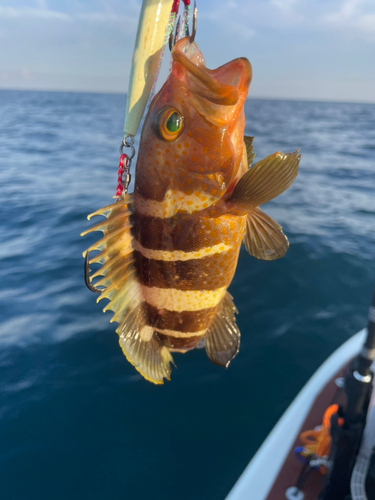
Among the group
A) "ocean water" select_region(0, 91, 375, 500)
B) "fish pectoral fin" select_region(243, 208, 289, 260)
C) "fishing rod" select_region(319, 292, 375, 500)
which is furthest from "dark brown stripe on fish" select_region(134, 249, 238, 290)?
"ocean water" select_region(0, 91, 375, 500)

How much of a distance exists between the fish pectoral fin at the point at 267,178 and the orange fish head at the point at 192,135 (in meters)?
0.14

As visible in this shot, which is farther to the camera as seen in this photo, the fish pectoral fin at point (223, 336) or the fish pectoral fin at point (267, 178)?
the fish pectoral fin at point (223, 336)

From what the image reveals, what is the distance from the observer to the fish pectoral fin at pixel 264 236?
1910 mm

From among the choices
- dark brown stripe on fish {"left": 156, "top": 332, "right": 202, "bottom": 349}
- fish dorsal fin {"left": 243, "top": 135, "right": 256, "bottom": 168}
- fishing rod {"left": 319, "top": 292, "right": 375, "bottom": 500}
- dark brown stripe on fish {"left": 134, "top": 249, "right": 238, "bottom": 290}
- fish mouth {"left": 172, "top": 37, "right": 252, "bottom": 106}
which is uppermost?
fish mouth {"left": 172, "top": 37, "right": 252, "bottom": 106}

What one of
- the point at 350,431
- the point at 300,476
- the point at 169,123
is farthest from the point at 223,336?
the point at 300,476

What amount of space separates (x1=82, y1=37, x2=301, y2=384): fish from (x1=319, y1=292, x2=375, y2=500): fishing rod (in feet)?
4.17

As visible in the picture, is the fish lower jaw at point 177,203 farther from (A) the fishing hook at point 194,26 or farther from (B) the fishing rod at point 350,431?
(B) the fishing rod at point 350,431

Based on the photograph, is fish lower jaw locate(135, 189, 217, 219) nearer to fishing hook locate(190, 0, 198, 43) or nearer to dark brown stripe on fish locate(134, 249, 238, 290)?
dark brown stripe on fish locate(134, 249, 238, 290)

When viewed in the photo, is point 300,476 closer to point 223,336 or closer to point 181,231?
point 223,336

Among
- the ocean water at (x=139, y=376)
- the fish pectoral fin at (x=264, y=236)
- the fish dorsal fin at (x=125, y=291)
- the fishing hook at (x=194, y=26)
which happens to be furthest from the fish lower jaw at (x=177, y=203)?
the ocean water at (x=139, y=376)

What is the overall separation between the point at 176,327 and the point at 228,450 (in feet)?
7.84

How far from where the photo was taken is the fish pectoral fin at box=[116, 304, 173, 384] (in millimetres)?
1881

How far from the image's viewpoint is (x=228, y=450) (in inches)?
140

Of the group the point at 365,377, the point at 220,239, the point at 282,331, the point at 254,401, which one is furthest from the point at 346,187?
the point at 220,239
